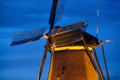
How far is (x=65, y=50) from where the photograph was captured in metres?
18.3

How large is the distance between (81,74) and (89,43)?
1.82 m

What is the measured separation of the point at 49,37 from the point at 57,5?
3397 mm

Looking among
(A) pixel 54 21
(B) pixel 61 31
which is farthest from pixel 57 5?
(B) pixel 61 31

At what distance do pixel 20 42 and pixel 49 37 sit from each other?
7.94 ft

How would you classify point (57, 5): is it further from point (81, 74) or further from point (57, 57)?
point (81, 74)

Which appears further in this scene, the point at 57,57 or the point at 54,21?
the point at 54,21

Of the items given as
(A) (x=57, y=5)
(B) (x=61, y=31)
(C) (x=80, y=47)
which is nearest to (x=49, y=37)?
(B) (x=61, y=31)

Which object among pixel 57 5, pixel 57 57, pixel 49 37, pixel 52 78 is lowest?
pixel 52 78

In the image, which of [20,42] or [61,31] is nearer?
[61,31]

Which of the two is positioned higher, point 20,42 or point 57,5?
point 57,5

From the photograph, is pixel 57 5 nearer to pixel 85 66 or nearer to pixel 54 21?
pixel 54 21

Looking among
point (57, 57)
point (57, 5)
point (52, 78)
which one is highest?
point (57, 5)

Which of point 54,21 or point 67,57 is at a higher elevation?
point 54,21

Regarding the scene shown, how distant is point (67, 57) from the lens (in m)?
18.3
